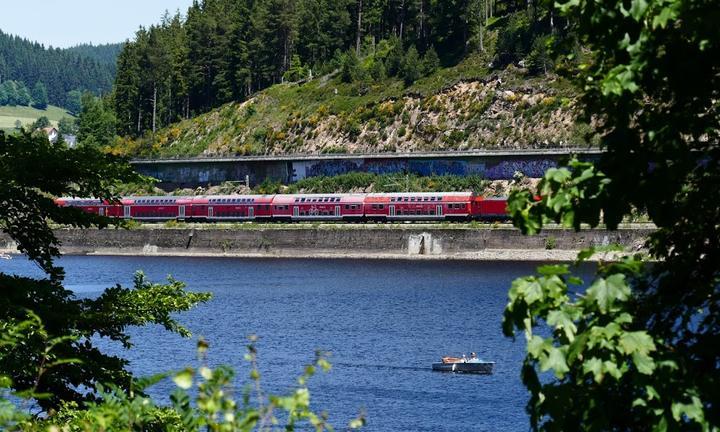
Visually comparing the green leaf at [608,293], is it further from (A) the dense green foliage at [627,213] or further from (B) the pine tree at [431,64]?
(B) the pine tree at [431,64]

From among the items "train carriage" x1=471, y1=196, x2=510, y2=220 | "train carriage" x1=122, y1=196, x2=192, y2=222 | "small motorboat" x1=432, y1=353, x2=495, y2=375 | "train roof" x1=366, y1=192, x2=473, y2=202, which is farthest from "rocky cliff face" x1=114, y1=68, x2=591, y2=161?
"small motorboat" x1=432, y1=353, x2=495, y2=375

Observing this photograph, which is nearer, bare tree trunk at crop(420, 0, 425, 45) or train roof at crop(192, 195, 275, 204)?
train roof at crop(192, 195, 275, 204)

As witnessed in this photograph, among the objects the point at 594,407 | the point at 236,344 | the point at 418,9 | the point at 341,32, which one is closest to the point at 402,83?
the point at 418,9

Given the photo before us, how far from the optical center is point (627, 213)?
10180 mm


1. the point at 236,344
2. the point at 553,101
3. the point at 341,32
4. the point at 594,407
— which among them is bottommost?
the point at 236,344

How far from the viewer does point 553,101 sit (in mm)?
115562

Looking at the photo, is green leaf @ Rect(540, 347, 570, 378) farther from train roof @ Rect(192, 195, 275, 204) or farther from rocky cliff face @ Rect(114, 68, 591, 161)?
train roof @ Rect(192, 195, 275, 204)

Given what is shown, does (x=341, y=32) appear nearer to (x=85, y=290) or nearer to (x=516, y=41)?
(x=516, y=41)

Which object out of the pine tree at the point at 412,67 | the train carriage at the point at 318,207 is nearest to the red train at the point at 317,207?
the train carriage at the point at 318,207

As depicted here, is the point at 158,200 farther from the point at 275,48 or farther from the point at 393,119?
the point at 275,48

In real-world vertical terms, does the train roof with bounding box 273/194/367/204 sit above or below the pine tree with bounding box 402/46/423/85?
below

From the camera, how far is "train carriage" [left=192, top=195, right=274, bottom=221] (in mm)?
115000

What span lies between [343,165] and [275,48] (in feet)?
129

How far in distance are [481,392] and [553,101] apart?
73.8 metres
